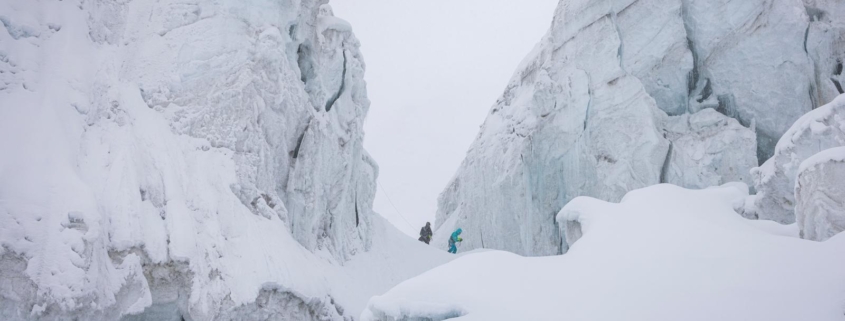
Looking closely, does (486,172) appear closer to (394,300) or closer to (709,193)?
(709,193)

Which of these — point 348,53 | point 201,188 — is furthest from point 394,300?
point 348,53

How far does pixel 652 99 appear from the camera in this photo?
2095cm

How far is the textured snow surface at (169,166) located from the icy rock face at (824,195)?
344 inches

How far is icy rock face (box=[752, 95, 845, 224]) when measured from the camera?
1122 centimetres

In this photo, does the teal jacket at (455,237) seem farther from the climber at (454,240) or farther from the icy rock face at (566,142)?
the icy rock face at (566,142)

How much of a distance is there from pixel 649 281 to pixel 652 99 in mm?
14714

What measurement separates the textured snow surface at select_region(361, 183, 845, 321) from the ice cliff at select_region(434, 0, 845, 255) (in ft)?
35.7

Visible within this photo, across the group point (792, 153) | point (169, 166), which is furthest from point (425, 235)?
point (792, 153)

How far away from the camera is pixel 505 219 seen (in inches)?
925

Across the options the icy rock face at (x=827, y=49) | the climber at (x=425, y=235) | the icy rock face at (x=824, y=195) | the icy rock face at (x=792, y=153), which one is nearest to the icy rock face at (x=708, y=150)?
the icy rock face at (x=827, y=49)

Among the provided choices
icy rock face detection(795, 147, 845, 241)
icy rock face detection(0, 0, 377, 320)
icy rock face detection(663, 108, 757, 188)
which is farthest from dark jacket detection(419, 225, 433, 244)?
icy rock face detection(795, 147, 845, 241)

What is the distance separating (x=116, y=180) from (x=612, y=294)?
8.58 m

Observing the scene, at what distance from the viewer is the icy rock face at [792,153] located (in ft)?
36.8

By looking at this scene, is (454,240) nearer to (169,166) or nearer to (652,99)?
(652,99)
